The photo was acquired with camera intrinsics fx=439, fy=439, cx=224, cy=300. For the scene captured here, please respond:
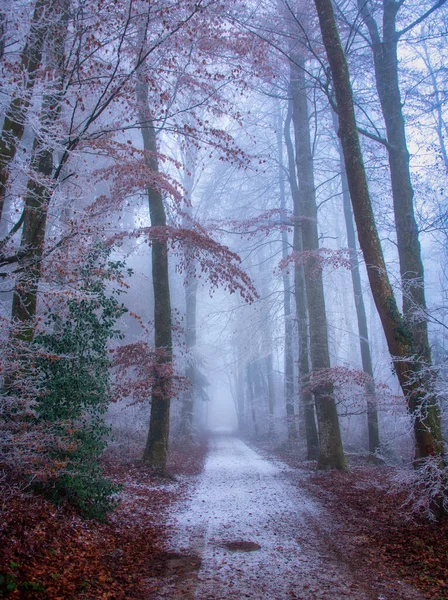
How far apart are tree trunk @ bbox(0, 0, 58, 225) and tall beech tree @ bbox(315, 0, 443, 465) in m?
4.71

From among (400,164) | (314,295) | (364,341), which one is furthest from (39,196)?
(364,341)

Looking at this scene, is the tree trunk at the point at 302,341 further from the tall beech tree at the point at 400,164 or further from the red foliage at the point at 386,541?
the tall beech tree at the point at 400,164

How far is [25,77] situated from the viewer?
6184 millimetres

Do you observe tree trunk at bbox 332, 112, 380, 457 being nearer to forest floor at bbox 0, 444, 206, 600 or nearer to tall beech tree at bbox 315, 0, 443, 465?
tall beech tree at bbox 315, 0, 443, 465

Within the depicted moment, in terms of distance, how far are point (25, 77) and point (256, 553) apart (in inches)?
284

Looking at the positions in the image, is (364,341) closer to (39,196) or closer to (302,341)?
(302,341)

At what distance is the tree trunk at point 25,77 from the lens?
6.26 metres

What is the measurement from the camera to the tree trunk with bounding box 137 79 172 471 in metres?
10.8

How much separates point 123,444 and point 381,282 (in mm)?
10155

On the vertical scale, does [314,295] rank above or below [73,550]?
above

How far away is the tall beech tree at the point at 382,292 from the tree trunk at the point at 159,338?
4.32 m

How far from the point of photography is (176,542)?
20.3ft

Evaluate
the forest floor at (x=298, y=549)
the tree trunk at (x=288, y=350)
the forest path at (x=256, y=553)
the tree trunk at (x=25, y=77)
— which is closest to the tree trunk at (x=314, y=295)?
the forest floor at (x=298, y=549)

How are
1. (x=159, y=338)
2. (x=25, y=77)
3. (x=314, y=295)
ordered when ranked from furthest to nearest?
(x=314, y=295), (x=159, y=338), (x=25, y=77)
